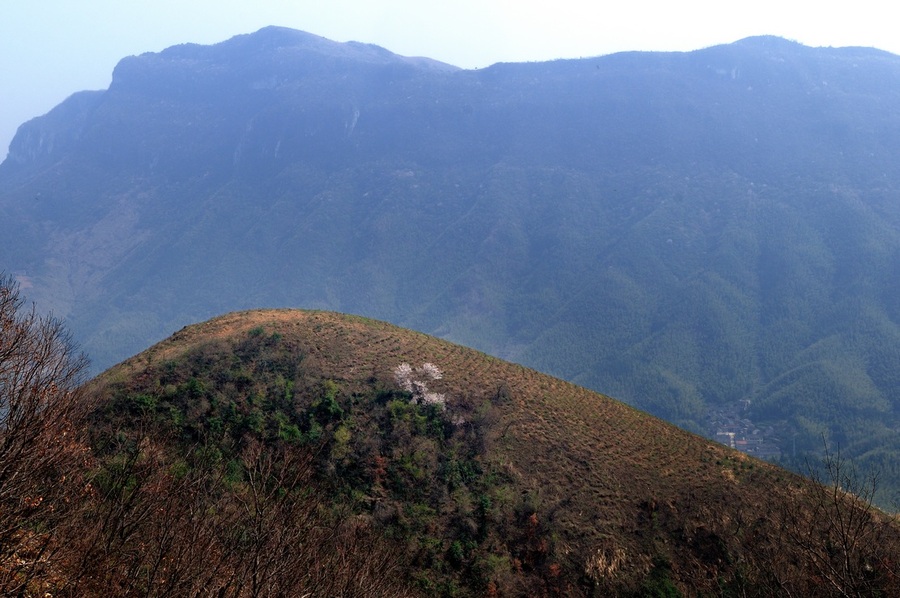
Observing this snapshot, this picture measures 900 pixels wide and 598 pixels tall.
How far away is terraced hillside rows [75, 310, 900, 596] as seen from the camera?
38.9 meters

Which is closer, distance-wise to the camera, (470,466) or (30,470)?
(30,470)

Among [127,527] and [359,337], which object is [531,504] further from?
[127,527]

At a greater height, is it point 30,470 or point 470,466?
point 30,470

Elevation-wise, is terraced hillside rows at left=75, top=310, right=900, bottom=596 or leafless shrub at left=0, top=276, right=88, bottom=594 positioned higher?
leafless shrub at left=0, top=276, right=88, bottom=594

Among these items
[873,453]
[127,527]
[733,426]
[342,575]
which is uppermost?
[127,527]

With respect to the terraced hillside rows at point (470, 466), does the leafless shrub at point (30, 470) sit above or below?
above

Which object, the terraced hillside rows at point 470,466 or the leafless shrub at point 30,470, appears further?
the terraced hillside rows at point 470,466

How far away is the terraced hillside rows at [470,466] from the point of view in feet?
128

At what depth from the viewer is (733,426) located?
189 m

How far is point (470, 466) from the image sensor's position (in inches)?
1810

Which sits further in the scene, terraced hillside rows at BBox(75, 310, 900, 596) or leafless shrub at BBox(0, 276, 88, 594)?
terraced hillside rows at BBox(75, 310, 900, 596)

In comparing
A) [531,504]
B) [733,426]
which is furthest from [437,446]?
[733,426]

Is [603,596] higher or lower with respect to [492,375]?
lower

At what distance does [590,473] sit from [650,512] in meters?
5.26
